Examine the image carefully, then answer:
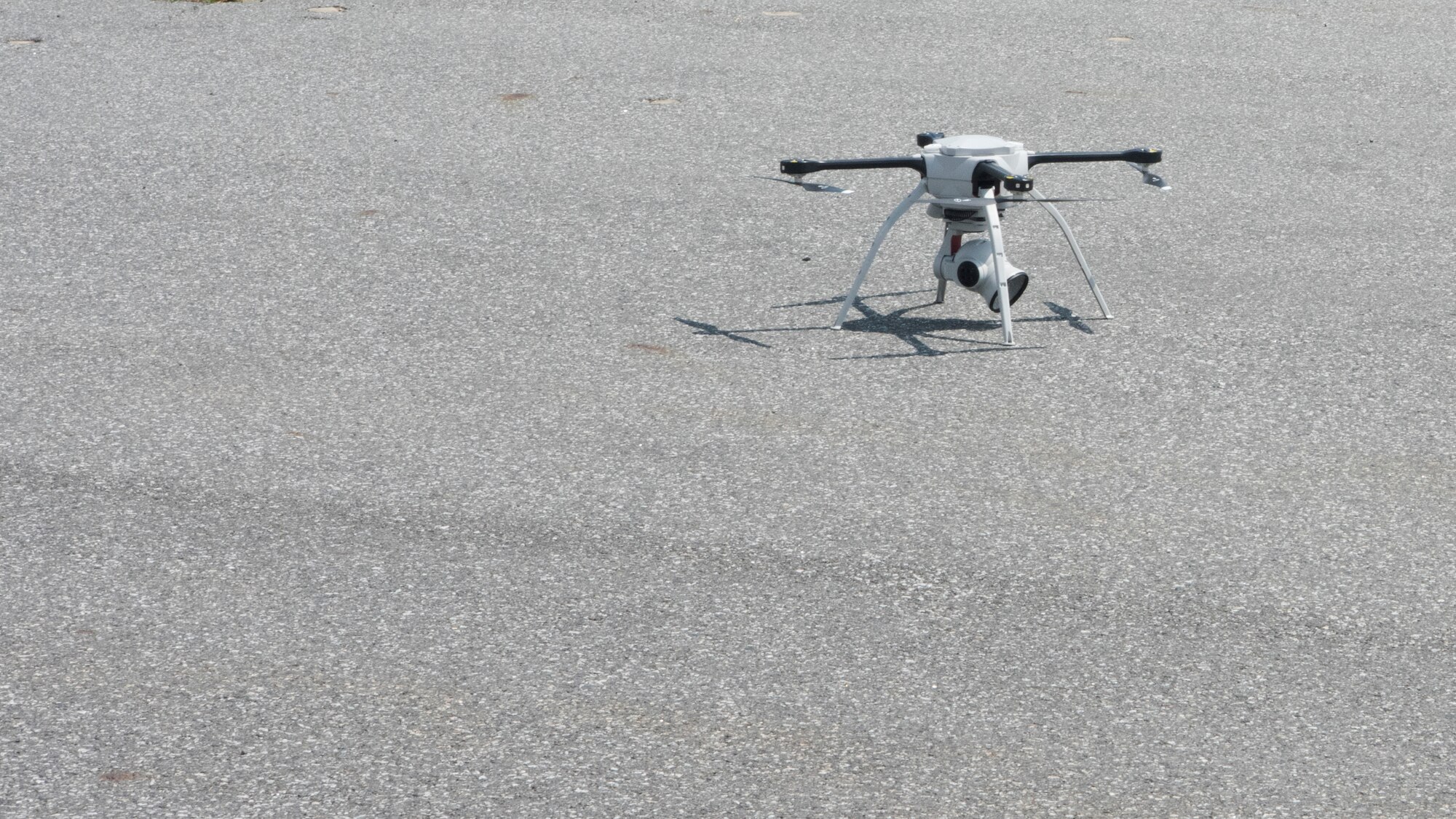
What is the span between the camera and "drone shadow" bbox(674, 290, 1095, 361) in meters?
6.17

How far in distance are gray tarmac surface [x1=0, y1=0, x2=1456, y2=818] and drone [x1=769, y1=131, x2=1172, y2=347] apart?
0.75 ft

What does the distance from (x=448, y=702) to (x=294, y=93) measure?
272 inches

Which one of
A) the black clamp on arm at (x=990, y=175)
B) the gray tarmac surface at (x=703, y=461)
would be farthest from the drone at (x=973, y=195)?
the gray tarmac surface at (x=703, y=461)

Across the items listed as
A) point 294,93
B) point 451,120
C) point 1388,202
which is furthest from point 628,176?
point 1388,202

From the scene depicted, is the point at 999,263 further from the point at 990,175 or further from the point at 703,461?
the point at 703,461

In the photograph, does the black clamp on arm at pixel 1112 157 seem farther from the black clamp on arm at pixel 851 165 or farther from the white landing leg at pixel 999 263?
the black clamp on arm at pixel 851 165

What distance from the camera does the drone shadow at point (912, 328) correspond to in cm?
617

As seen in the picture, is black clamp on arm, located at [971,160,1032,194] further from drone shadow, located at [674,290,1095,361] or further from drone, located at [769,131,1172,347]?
drone shadow, located at [674,290,1095,361]

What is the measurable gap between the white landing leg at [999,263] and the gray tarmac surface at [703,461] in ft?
0.43

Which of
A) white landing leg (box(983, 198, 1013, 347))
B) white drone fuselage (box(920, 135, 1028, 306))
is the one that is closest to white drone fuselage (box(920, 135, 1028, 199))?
white drone fuselage (box(920, 135, 1028, 306))

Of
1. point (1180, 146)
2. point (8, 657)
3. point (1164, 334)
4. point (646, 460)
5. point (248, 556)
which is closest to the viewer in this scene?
point (8, 657)

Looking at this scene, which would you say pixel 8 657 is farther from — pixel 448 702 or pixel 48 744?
pixel 448 702

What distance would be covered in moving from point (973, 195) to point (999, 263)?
285 millimetres

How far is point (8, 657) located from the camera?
159 inches
